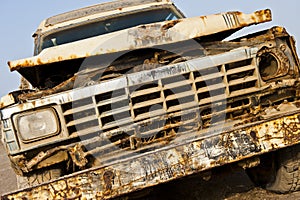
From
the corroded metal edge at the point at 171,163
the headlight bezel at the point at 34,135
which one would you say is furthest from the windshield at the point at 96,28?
the corroded metal edge at the point at 171,163

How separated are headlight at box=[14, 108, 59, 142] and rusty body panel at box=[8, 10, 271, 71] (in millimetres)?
533

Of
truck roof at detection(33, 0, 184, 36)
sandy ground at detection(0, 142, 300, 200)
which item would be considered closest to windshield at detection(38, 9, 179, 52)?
truck roof at detection(33, 0, 184, 36)

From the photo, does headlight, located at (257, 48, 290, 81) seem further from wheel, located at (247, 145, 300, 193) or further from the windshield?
the windshield

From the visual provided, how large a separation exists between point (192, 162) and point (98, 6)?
9.62 feet

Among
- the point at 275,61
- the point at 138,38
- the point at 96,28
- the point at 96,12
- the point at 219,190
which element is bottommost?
the point at 219,190

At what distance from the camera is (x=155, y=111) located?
3.39 meters

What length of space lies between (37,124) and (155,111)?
0.90m

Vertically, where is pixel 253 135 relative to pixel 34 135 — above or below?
below

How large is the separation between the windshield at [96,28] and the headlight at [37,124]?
1673 mm

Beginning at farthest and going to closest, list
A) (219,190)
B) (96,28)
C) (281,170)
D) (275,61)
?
(96,28) < (219,190) < (281,170) < (275,61)

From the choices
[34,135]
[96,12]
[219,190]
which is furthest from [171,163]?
[96,12]

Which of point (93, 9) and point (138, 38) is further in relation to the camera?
point (93, 9)

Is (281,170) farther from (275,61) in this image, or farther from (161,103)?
(161,103)

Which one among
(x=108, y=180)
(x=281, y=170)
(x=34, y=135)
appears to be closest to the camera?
(x=108, y=180)
